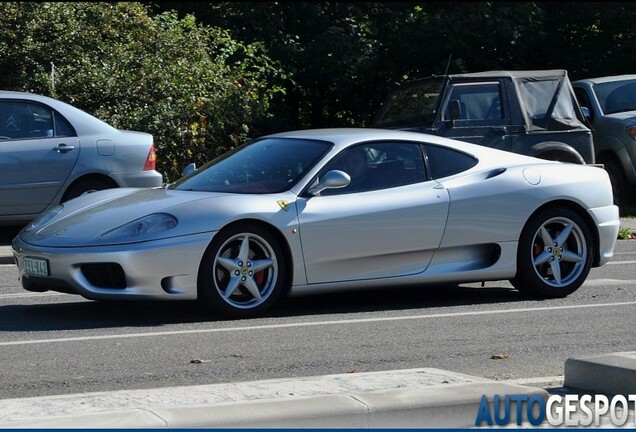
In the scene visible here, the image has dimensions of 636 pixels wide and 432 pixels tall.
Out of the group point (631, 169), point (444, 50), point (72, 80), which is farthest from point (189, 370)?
point (444, 50)

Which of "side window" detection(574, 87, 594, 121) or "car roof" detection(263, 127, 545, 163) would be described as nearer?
"car roof" detection(263, 127, 545, 163)

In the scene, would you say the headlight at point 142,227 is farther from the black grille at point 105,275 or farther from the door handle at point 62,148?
the door handle at point 62,148

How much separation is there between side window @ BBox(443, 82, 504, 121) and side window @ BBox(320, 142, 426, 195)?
246 inches

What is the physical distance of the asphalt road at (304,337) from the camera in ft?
23.0

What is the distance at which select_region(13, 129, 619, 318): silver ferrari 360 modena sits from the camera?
332 inches

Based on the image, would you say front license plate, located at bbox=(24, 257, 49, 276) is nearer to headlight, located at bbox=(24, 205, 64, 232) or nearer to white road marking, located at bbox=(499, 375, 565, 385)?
headlight, located at bbox=(24, 205, 64, 232)

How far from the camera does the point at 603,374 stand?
20.6 ft

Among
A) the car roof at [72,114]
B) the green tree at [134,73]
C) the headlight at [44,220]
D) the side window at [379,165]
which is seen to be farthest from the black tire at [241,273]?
the green tree at [134,73]

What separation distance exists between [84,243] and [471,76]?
8.53 metres

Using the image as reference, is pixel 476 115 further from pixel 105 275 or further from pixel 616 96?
pixel 105 275

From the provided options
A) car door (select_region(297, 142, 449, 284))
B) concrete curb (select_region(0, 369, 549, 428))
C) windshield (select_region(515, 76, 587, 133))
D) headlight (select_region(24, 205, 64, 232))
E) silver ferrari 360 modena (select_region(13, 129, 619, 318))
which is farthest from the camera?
windshield (select_region(515, 76, 587, 133))

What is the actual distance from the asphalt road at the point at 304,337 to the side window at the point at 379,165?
0.95m

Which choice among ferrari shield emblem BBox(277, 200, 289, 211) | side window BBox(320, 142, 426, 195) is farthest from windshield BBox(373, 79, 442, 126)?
ferrari shield emblem BBox(277, 200, 289, 211)

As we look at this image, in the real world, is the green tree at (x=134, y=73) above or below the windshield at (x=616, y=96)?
above
